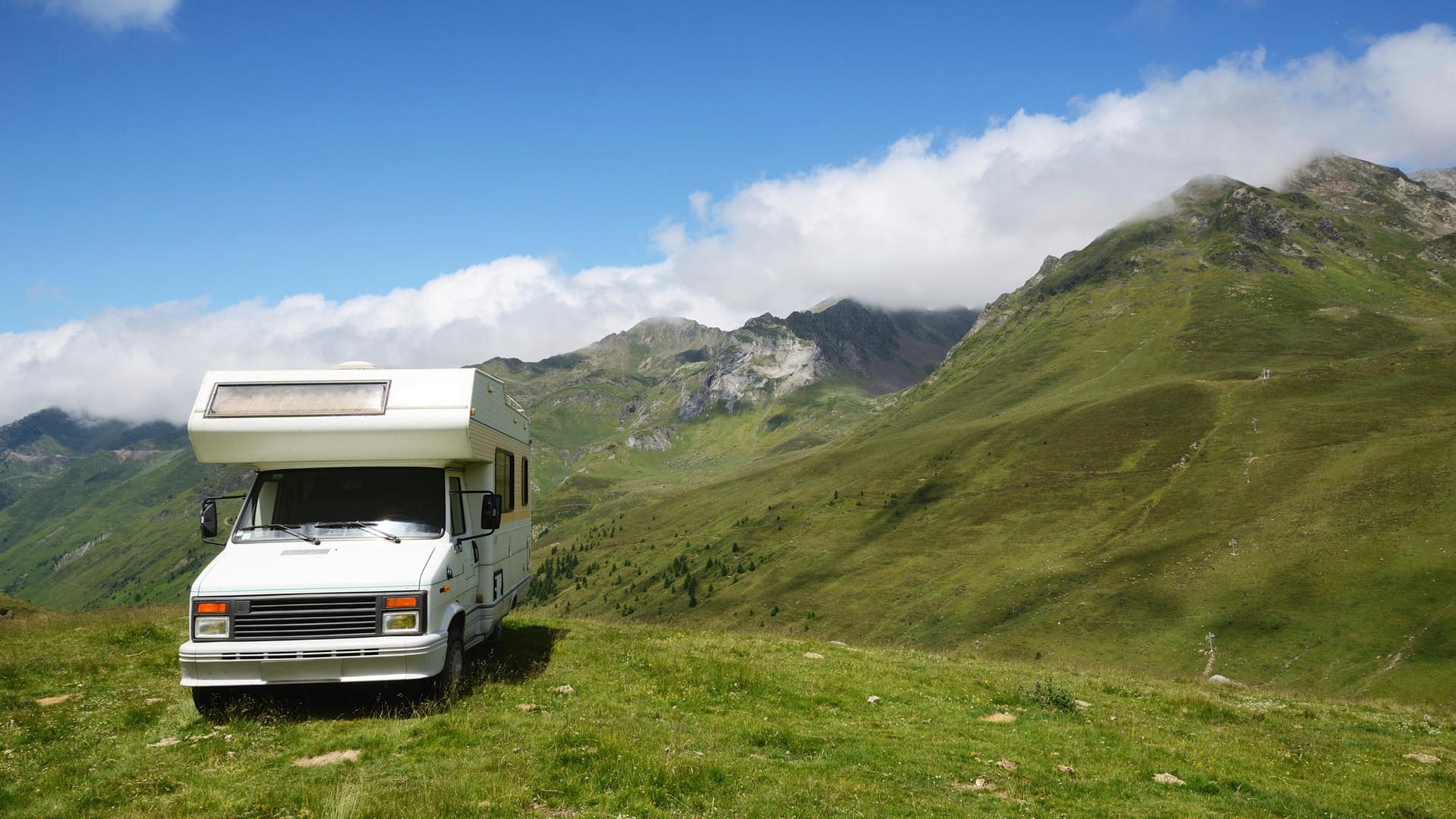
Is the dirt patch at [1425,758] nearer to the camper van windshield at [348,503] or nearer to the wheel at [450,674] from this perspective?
the wheel at [450,674]

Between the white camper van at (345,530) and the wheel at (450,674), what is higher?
the white camper van at (345,530)

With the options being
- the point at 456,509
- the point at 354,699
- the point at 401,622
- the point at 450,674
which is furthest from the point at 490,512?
the point at 354,699

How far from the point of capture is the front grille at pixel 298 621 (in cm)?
1198

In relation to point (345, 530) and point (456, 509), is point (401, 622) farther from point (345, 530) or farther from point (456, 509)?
point (456, 509)

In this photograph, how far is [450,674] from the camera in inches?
526

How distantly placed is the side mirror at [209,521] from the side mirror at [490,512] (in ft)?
15.7

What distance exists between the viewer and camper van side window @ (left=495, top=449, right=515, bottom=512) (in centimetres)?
1708

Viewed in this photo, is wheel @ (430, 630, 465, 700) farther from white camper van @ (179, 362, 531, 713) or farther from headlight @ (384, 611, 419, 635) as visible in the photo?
headlight @ (384, 611, 419, 635)

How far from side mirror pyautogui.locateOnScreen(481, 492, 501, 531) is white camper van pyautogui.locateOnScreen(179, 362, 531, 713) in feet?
0.11

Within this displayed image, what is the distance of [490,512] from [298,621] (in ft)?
13.3

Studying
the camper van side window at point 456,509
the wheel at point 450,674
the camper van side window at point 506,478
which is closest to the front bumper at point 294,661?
the wheel at point 450,674

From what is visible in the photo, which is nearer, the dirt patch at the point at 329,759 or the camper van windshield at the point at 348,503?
the dirt patch at the point at 329,759

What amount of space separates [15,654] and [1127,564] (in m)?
123

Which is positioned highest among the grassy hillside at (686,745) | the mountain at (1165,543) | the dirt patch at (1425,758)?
the grassy hillside at (686,745)
